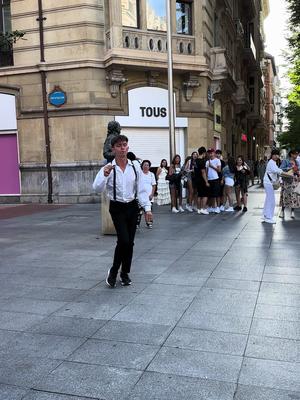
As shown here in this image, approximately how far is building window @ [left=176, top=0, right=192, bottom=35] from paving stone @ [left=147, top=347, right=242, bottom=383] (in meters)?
17.7

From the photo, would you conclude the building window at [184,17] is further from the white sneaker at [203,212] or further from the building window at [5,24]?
the white sneaker at [203,212]

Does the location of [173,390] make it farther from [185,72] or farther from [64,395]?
[185,72]

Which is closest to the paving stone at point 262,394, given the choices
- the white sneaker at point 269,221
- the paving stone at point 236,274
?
the paving stone at point 236,274

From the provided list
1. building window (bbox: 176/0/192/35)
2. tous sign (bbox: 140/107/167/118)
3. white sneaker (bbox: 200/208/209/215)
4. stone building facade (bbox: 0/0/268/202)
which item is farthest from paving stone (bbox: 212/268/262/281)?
building window (bbox: 176/0/192/35)

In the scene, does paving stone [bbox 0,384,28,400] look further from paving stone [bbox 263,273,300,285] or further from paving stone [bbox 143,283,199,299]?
paving stone [bbox 263,273,300,285]

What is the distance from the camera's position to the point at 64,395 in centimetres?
317

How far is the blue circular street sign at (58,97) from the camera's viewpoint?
17703mm

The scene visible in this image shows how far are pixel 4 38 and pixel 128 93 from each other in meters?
8.47

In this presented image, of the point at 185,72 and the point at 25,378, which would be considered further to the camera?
the point at 185,72

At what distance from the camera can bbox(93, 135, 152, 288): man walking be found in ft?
19.0

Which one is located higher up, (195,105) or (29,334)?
(195,105)

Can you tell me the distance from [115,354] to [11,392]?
0.89 meters

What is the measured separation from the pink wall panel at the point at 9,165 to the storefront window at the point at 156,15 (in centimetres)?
699

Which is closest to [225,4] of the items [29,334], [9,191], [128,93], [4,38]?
[128,93]
